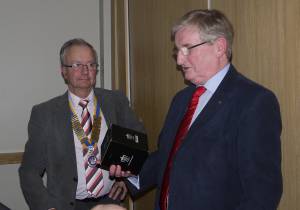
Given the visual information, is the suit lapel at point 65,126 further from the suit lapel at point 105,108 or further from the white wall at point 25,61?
the white wall at point 25,61

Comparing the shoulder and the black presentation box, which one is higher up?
the shoulder

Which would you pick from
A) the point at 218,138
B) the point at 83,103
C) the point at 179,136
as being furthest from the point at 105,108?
the point at 218,138

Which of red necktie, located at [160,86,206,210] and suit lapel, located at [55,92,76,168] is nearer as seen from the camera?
red necktie, located at [160,86,206,210]

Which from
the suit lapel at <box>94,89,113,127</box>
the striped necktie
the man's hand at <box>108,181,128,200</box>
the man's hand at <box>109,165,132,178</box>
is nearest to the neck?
the suit lapel at <box>94,89,113,127</box>

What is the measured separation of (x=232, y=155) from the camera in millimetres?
1523

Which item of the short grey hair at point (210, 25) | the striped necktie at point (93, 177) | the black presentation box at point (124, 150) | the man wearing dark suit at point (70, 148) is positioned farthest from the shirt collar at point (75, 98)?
the short grey hair at point (210, 25)

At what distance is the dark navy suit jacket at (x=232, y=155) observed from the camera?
1422mm

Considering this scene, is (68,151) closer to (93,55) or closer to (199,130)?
(93,55)

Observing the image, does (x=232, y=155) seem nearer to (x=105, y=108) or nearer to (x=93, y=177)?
(x=93, y=177)

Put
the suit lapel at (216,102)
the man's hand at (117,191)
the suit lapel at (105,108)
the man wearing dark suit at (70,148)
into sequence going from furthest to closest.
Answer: the suit lapel at (105,108)
the man's hand at (117,191)
the man wearing dark suit at (70,148)
the suit lapel at (216,102)

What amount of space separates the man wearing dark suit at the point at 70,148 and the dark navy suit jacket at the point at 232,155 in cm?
96

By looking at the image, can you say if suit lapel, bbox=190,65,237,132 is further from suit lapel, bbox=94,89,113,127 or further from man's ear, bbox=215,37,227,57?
suit lapel, bbox=94,89,113,127

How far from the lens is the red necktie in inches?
68.8

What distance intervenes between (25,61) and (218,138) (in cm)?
257
